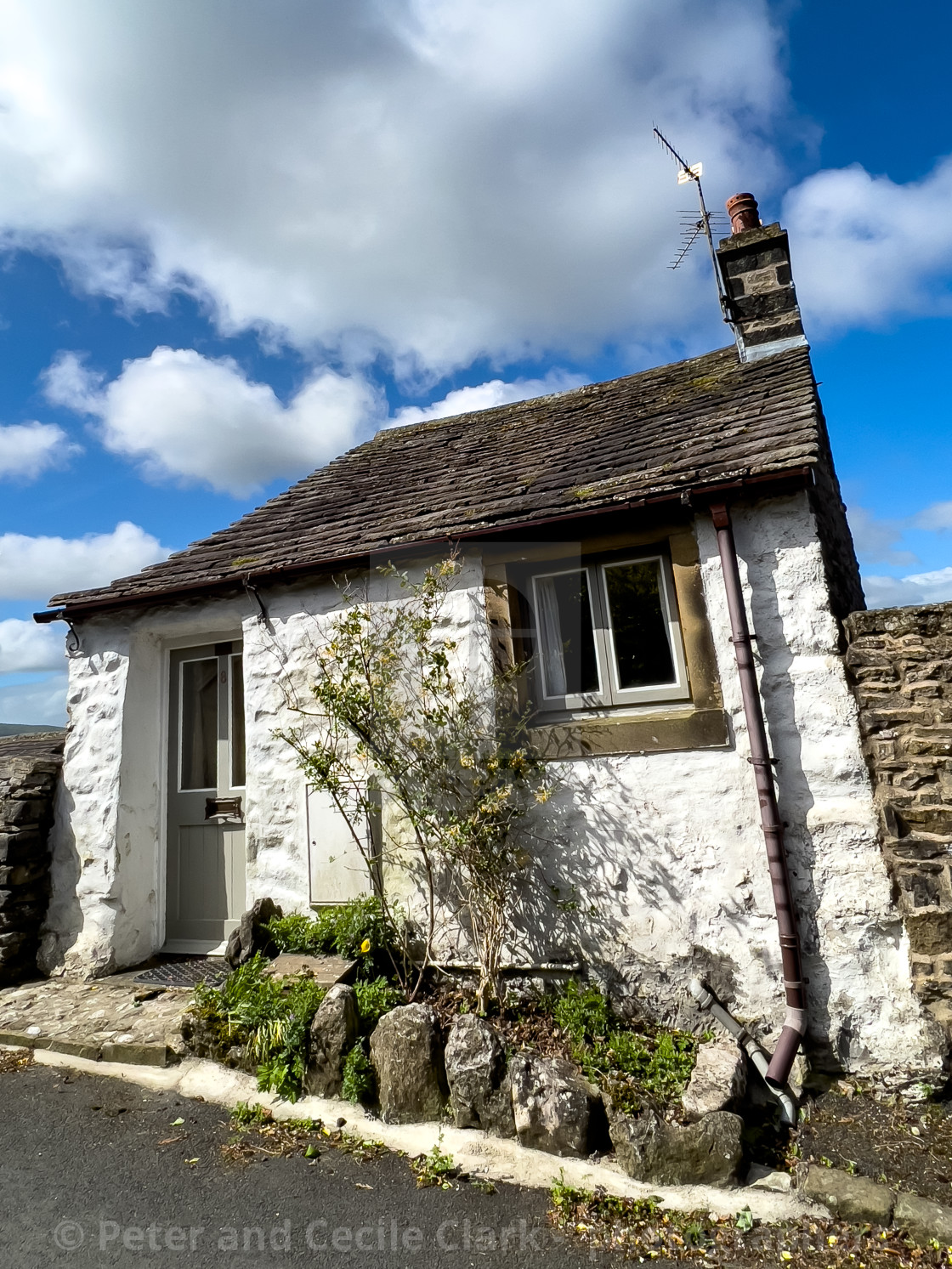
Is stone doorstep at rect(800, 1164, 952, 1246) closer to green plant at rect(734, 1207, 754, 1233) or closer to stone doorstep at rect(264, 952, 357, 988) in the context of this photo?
green plant at rect(734, 1207, 754, 1233)

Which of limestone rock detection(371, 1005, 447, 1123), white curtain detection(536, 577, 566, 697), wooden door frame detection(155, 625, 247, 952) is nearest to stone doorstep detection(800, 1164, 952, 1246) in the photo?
limestone rock detection(371, 1005, 447, 1123)

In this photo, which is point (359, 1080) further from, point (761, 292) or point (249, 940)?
point (761, 292)

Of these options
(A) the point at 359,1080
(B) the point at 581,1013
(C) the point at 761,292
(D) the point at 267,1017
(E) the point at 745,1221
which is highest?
(C) the point at 761,292

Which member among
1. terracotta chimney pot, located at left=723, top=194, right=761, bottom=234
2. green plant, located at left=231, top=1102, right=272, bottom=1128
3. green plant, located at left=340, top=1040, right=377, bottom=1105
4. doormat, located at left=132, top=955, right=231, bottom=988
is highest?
terracotta chimney pot, located at left=723, top=194, right=761, bottom=234

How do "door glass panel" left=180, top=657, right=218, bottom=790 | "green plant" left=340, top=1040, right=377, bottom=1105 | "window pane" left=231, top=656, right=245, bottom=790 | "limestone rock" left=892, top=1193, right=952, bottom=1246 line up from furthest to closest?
1. "door glass panel" left=180, top=657, right=218, bottom=790
2. "window pane" left=231, top=656, right=245, bottom=790
3. "green plant" left=340, top=1040, right=377, bottom=1105
4. "limestone rock" left=892, top=1193, right=952, bottom=1246

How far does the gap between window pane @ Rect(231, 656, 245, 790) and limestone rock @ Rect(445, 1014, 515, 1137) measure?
3401 mm

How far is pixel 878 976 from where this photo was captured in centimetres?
418

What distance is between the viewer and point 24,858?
20.4ft

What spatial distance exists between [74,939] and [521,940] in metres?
4.01

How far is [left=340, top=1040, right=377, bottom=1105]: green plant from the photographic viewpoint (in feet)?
13.7

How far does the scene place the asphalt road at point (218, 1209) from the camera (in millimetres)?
3133

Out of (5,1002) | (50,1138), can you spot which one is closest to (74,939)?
(5,1002)

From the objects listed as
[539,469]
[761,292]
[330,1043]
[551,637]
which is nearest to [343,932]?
[330,1043]

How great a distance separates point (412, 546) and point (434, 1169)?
13.1ft
